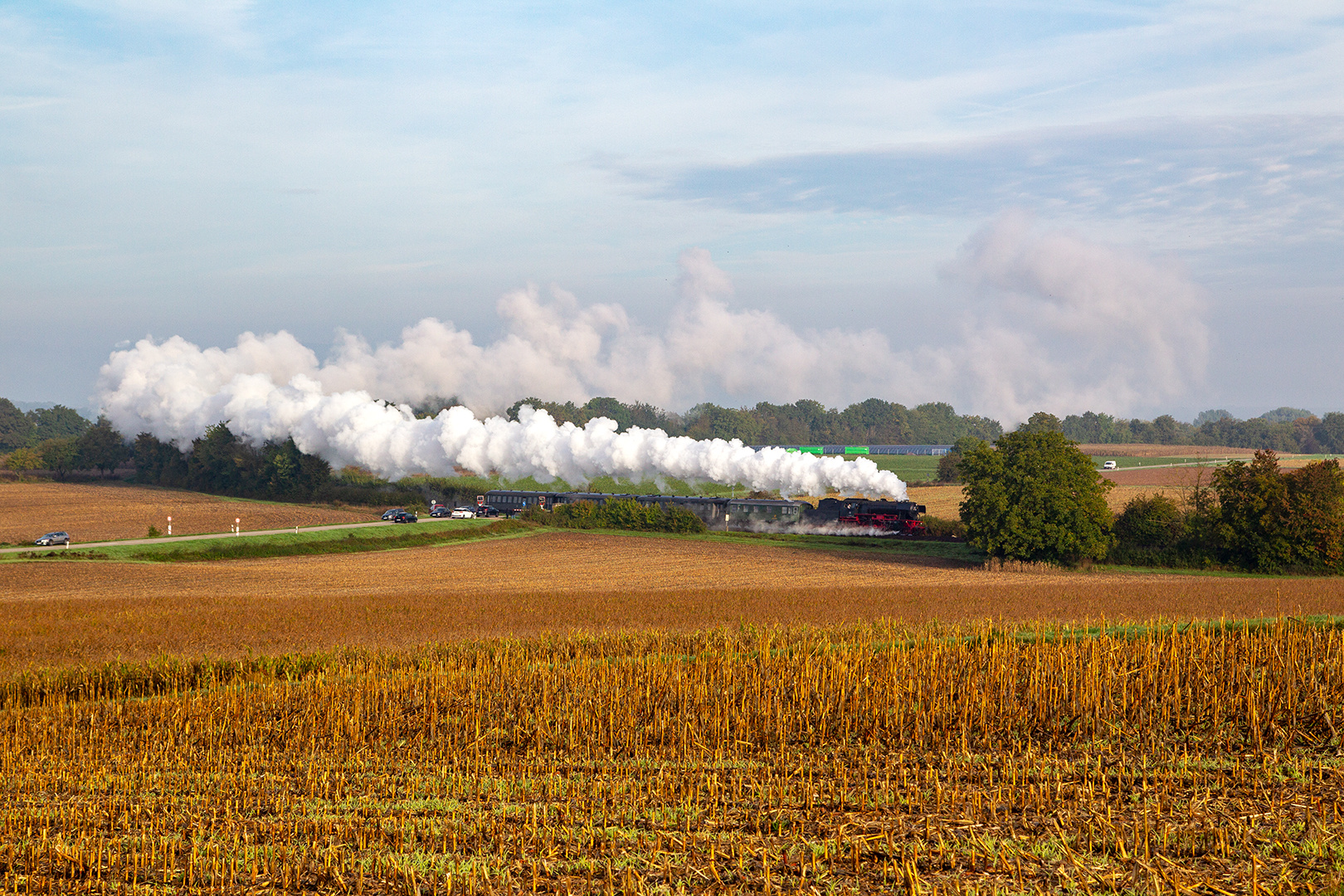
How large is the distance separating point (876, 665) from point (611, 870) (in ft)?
33.5

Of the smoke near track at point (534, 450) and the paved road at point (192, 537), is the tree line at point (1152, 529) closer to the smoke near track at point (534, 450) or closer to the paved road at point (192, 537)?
the smoke near track at point (534, 450)

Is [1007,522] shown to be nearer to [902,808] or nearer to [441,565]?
[441,565]

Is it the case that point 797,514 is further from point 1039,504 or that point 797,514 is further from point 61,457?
point 61,457

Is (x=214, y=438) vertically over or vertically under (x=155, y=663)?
over

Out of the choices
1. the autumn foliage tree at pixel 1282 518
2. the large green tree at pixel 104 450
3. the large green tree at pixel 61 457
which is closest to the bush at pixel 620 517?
the autumn foliage tree at pixel 1282 518

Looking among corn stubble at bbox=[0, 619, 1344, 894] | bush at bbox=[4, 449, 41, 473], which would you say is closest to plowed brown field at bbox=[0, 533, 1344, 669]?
corn stubble at bbox=[0, 619, 1344, 894]

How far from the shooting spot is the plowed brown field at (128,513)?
7888 centimetres

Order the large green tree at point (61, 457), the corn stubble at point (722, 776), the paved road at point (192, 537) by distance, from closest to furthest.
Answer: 1. the corn stubble at point (722, 776)
2. the paved road at point (192, 537)
3. the large green tree at point (61, 457)

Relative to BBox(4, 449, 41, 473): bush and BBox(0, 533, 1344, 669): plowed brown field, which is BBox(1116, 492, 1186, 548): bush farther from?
BBox(4, 449, 41, 473): bush

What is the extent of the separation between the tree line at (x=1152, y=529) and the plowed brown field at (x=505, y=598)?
12.3ft

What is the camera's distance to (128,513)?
93.1 metres

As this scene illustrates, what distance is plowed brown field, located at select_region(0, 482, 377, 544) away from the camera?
78.9 m

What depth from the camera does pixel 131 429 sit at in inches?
5507

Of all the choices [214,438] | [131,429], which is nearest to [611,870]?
[214,438]
